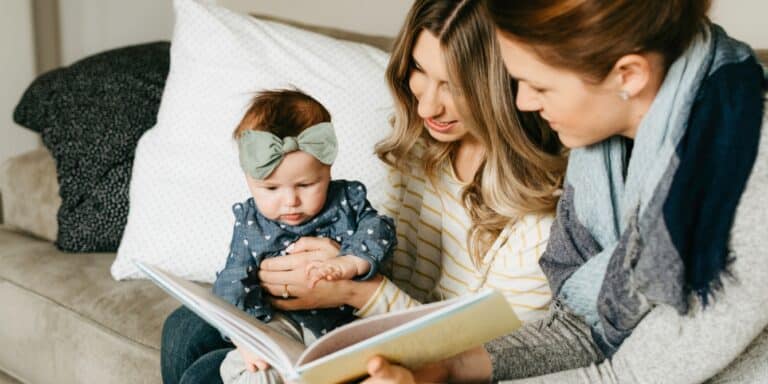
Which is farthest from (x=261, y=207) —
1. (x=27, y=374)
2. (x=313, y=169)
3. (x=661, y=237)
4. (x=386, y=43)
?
(x=27, y=374)

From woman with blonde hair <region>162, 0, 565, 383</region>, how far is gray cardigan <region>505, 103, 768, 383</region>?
298 mm

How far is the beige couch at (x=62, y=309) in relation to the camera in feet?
5.86

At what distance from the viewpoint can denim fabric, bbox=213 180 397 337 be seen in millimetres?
1399

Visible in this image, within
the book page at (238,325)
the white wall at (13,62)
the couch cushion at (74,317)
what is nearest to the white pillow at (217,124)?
the couch cushion at (74,317)

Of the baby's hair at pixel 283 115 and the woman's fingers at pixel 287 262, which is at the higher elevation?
the baby's hair at pixel 283 115

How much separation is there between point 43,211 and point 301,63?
82 cm

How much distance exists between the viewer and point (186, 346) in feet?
5.15

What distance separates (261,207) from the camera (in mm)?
1399

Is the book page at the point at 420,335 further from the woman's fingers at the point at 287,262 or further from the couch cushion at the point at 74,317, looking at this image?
the couch cushion at the point at 74,317

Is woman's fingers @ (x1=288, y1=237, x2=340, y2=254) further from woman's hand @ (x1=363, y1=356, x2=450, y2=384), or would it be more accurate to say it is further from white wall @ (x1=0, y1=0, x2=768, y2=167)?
white wall @ (x1=0, y1=0, x2=768, y2=167)

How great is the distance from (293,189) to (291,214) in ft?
0.16

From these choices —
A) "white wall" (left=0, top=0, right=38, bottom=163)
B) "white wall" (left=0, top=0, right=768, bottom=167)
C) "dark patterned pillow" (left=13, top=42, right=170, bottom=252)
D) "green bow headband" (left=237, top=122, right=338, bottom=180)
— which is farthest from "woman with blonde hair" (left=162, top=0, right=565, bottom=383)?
"white wall" (left=0, top=0, right=38, bottom=163)

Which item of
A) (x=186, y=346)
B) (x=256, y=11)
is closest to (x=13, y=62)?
(x=256, y=11)

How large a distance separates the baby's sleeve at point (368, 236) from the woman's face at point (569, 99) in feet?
1.14
